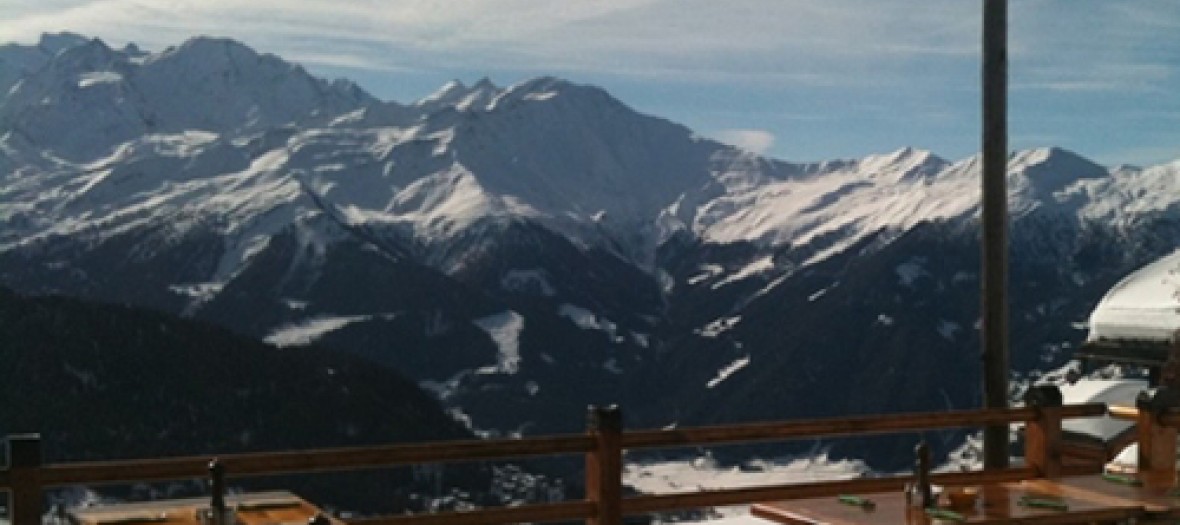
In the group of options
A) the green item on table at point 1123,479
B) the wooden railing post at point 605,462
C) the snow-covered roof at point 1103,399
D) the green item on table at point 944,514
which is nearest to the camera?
the green item on table at point 944,514

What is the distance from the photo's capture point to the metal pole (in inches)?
437

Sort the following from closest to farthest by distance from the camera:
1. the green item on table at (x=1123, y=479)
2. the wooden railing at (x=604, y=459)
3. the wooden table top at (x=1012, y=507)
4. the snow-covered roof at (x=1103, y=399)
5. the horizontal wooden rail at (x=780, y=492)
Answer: the wooden railing at (x=604, y=459) < the wooden table top at (x=1012, y=507) < the horizontal wooden rail at (x=780, y=492) < the green item on table at (x=1123, y=479) < the snow-covered roof at (x=1103, y=399)

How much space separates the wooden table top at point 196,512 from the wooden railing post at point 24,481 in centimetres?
31

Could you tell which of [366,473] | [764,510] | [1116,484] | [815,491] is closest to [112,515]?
[764,510]

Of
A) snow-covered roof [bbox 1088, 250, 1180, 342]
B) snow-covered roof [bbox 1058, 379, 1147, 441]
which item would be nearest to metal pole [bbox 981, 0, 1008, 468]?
snow-covered roof [bbox 1088, 250, 1180, 342]

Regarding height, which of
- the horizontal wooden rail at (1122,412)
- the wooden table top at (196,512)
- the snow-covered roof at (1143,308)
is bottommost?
the snow-covered roof at (1143,308)

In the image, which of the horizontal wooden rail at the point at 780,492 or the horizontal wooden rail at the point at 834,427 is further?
the horizontal wooden rail at the point at 780,492

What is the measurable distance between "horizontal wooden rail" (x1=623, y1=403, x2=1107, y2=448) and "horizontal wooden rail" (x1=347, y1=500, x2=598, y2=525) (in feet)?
1.92

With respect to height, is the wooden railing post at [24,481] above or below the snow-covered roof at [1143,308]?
above

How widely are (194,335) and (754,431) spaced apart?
17417 centimetres

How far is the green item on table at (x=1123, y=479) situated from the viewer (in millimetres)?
9719

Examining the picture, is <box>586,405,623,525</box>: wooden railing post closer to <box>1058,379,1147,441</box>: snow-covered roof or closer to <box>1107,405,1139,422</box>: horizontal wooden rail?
<box>1107,405,1139,422</box>: horizontal wooden rail

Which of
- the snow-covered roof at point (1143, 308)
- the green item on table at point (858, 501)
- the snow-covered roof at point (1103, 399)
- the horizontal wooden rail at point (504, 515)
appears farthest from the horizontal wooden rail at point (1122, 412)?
the snow-covered roof at point (1103, 399)

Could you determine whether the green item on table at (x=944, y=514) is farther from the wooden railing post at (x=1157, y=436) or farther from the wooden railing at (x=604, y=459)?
the wooden railing post at (x=1157, y=436)
